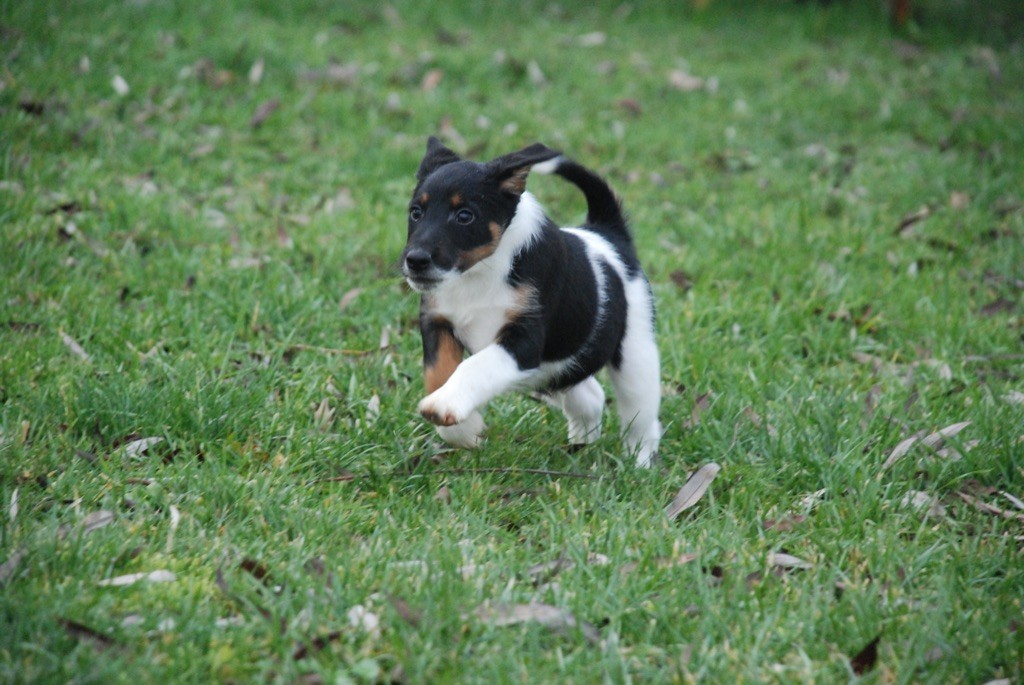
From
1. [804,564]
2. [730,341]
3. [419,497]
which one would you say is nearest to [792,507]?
[804,564]

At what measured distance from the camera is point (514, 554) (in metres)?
3.06

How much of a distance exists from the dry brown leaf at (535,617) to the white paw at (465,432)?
2.77 feet

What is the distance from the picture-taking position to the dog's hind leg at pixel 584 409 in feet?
Answer: 12.9

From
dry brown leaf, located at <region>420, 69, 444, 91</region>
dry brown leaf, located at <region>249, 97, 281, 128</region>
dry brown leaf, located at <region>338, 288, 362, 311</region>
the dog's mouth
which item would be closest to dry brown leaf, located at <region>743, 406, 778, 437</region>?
the dog's mouth

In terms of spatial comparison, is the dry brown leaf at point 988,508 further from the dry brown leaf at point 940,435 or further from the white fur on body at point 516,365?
the white fur on body at point 516,365

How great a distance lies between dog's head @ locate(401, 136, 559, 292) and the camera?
3.23 meters

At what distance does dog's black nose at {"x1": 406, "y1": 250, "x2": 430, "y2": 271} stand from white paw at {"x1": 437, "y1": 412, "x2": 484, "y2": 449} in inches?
21.4

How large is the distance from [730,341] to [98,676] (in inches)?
128

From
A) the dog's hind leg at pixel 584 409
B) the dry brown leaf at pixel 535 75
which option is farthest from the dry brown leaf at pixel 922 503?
the dry brown leaf at pixel 535 75

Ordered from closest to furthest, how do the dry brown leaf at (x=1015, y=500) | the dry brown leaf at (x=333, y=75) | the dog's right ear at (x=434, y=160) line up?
1. the dry brown leaf at (x=1015, y=500)
2. the dog's right ear at (x=434, y=160)
3. the dry brown leaf at (x=333, y=75)

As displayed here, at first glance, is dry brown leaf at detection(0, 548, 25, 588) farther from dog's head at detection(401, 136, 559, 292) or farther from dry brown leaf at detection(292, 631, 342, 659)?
dog's head at detection(401, 136, 559, 292)

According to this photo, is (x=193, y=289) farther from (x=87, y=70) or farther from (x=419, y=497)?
(x=87, y=70)

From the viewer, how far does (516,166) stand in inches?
131

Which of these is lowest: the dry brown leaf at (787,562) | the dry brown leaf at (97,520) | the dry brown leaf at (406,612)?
the dry brown leaf at (787,562)
